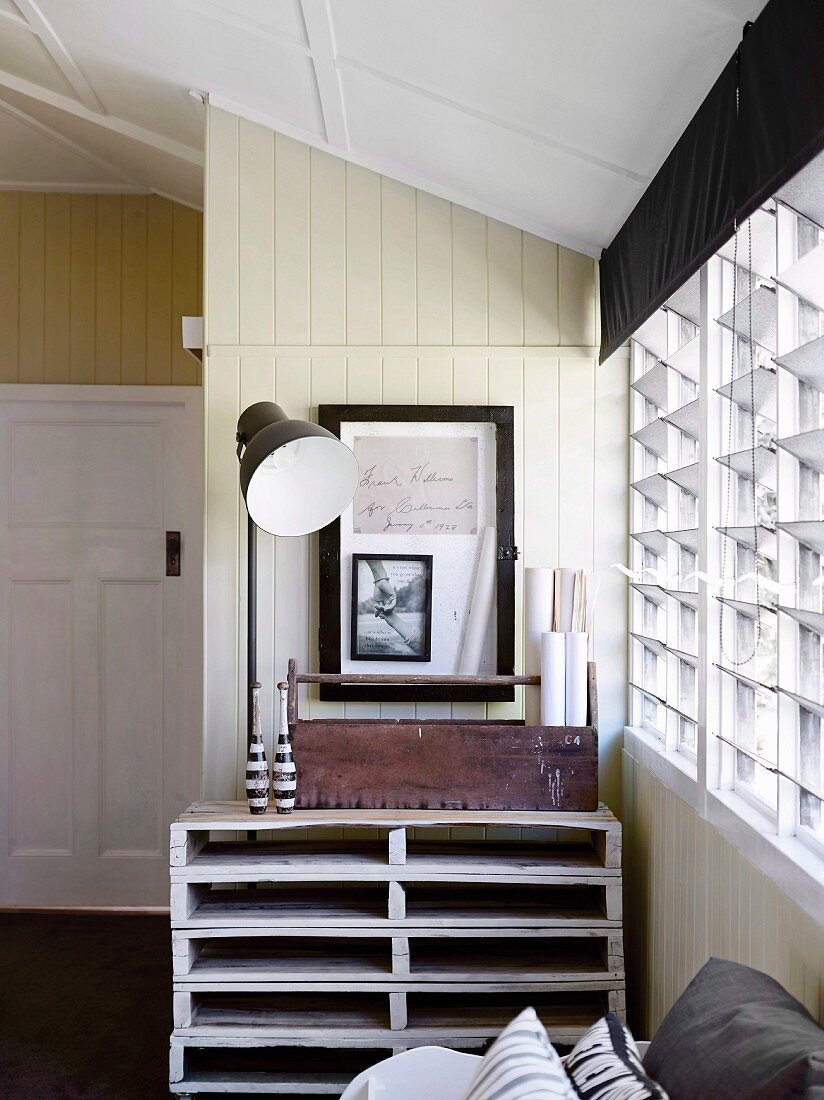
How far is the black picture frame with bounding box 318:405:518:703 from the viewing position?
2873mm

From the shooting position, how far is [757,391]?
5.90ft

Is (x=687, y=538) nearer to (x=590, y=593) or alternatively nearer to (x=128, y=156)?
(x=590, y=593)

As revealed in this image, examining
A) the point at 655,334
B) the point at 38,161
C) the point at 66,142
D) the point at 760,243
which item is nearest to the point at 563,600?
the point at 655,334

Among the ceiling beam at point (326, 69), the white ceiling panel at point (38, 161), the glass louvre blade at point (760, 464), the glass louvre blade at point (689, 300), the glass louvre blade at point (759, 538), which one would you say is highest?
the white ceiling panel at point (38, 161)

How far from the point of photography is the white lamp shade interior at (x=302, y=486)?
2.50 m

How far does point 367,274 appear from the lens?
294 cm

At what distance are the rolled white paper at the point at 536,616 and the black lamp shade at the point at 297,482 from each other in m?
0.58

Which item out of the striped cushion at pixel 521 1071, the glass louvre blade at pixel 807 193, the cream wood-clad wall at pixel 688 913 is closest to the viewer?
the striped cushion at pixel 521 1071

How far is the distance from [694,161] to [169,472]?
258 cm

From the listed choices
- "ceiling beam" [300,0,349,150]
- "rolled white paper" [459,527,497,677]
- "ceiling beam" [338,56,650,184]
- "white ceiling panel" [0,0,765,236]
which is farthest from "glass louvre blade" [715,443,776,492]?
"ceiling beam" [300,0,349,150]

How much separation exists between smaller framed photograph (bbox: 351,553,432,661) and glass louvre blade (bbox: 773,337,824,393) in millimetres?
1459

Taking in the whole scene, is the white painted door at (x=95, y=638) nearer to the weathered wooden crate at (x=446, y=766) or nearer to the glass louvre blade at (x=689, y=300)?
the weathered wooden crate at (x=446, y=766)

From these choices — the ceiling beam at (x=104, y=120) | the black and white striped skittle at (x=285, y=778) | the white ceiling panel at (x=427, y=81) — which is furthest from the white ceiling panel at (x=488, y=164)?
the black and white striped skittle at (x=285, y=778)

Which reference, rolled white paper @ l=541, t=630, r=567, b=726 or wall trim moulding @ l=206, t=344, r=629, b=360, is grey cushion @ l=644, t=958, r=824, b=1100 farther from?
wall trim moulding @ l=206, t=344, r=629, b=360
